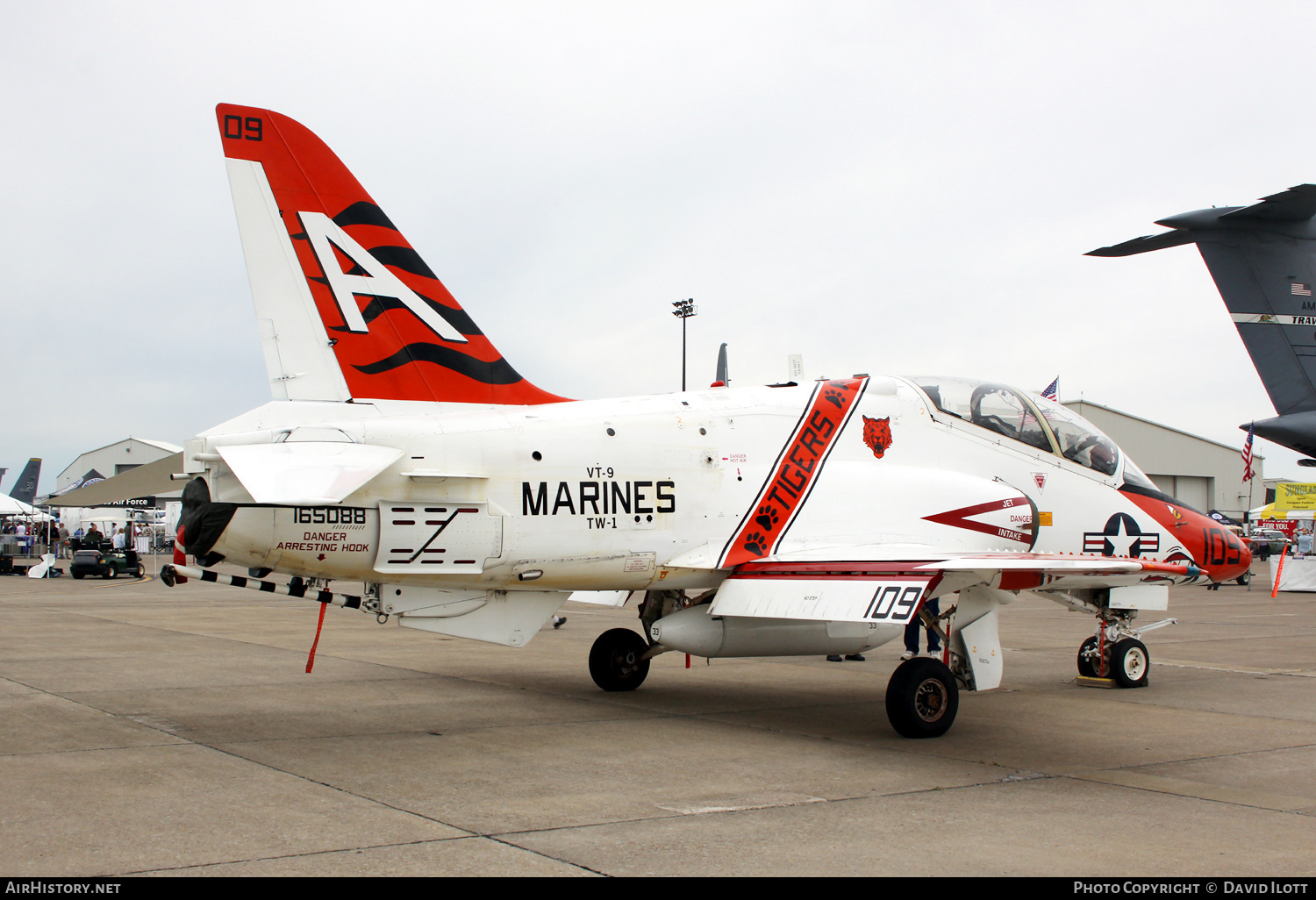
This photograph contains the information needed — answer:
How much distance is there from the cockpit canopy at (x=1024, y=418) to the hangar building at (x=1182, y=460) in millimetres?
52335

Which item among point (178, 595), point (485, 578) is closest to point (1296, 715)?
point (485, 578)

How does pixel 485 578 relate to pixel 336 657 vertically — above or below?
above

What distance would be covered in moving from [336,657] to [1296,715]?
10.7m

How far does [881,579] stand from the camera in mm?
7863

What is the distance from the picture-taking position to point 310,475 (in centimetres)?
718

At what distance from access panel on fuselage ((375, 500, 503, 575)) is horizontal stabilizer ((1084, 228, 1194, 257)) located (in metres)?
13.2

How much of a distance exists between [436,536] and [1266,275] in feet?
49.0

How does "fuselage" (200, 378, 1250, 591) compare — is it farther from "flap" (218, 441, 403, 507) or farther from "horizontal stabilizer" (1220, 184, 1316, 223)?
"horizontal stabilizer" (1220, 184, 1316, 223)

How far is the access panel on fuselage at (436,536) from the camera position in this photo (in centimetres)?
783

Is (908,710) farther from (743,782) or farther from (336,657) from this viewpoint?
(336,657)

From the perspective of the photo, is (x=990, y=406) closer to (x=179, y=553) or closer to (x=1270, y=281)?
(x=179, y=553)

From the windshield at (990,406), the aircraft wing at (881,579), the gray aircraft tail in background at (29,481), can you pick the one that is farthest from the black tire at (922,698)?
the gray aircraft tail in background at (29,481)

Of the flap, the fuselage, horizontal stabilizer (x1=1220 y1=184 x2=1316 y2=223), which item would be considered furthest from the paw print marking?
horizontal stabilizer (x1=1220 y1=184 x2=1316 y2=223)

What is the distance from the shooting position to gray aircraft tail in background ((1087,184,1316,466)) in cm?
1648
